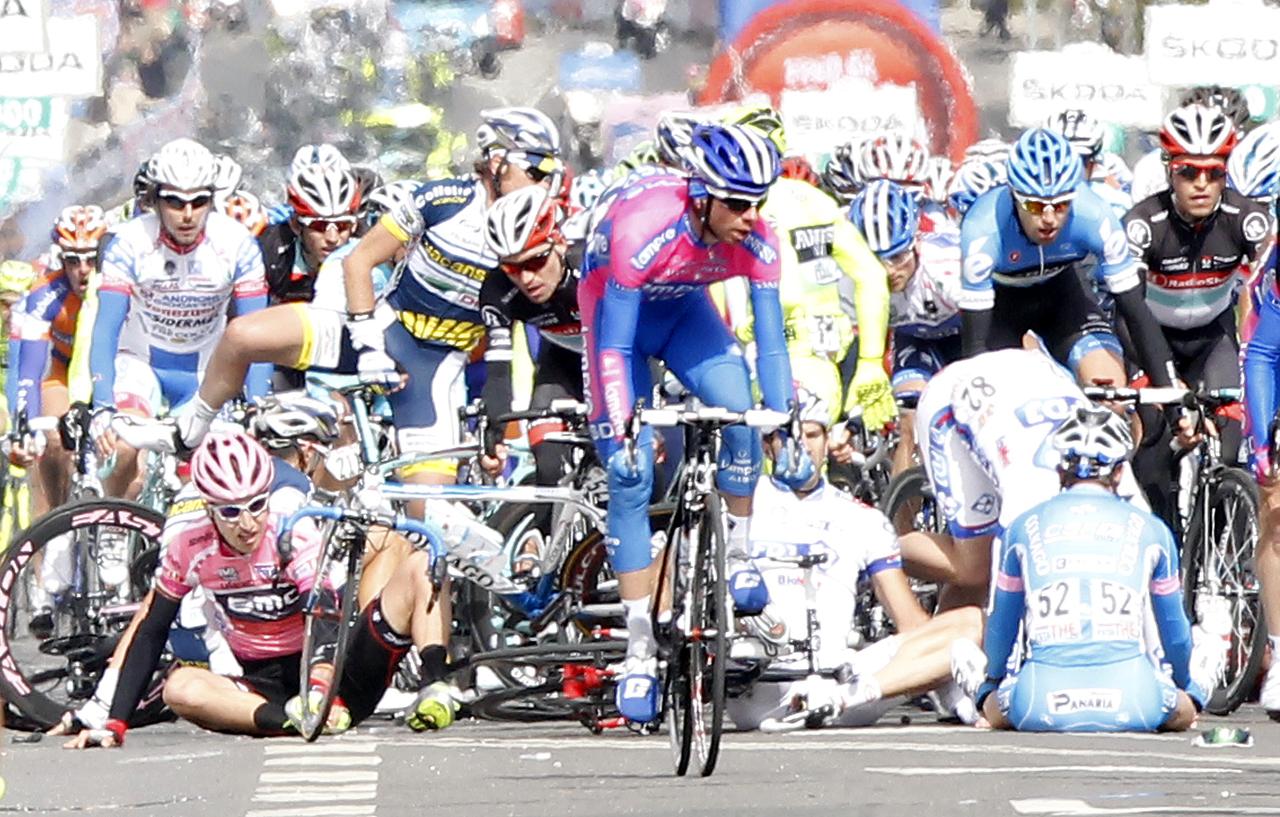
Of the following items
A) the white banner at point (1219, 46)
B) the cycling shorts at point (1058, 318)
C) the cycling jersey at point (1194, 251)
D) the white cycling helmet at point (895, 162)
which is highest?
the white banner at point (1219, 46)

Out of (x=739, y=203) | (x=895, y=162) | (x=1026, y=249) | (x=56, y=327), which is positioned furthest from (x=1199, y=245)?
(x=56, y=327)

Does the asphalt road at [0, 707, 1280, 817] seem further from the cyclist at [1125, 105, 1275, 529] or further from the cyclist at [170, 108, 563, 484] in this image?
the cyclist at [1125, 105, 1275, 529]

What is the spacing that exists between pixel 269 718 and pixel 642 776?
238 centimetres

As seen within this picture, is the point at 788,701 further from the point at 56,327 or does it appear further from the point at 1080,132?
the point at 56,327

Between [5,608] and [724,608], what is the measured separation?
3.70 meters

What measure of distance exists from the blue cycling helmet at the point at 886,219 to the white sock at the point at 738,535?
4.32m

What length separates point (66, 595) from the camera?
1338 cm

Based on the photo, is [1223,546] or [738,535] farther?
[1223,546]

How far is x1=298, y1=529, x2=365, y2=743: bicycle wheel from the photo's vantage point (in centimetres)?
1223

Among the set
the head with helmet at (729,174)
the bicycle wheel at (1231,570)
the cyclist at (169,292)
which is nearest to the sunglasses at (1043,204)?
the bicycle wheel at (1231,570)

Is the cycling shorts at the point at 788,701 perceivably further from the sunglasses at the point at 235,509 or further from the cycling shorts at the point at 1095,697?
the sunglasses at the point at 235,509

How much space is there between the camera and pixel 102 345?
14836 millimetres

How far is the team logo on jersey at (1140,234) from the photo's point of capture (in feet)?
48.3

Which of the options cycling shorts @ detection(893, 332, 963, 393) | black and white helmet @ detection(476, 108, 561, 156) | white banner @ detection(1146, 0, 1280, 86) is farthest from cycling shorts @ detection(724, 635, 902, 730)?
white banner @ detection(1146, 0, 1280, 86)
